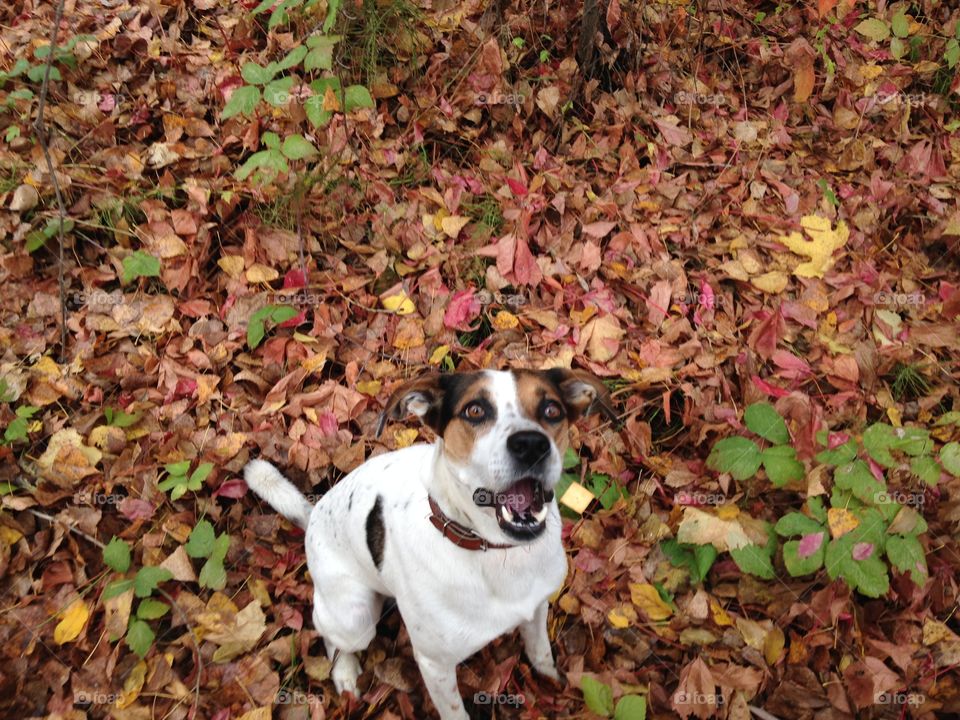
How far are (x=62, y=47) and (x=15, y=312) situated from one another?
240cm

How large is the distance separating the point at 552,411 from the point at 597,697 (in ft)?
4.79

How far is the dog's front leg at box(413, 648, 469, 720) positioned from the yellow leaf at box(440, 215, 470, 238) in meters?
3.04

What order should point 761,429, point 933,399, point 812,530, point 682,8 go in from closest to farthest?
1. point 812,530
2. point 761,429
3. point 933,399
4. point 682,8

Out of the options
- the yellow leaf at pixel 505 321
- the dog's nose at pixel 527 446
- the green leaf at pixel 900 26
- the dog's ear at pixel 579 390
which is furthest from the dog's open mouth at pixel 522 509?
the green leaf at pixel 900 26

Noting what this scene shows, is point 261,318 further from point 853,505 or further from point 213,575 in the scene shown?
point 853,505

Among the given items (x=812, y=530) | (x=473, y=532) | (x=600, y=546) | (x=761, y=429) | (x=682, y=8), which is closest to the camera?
(x=473, y=532)

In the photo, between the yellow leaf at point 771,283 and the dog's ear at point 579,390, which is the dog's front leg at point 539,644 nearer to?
the dog's ear at point 579,390

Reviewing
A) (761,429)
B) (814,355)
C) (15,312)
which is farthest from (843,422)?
(15,312)

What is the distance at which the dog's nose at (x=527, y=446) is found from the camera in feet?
7.97

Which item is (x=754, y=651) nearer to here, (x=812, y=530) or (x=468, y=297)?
(x=812, y=530)

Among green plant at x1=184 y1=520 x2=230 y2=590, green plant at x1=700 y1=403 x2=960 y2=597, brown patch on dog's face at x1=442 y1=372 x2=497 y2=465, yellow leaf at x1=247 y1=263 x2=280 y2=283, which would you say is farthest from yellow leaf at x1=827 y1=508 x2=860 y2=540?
yellow leaf at x1=247 y1=263 x2=280 y2=283

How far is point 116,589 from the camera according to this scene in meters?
3.34

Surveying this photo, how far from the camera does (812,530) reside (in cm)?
318

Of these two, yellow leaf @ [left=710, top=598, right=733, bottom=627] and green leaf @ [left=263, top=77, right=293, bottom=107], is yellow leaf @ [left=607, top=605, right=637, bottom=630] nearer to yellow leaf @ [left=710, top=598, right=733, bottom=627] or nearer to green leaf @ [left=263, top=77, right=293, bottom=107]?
yellow leaf @ [left=710, top=598, right=733, bottom=627]
